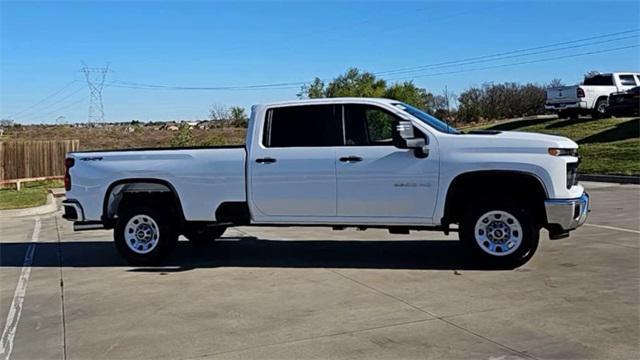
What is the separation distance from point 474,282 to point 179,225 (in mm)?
4106

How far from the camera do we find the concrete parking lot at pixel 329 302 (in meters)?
5.52

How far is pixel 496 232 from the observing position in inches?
325

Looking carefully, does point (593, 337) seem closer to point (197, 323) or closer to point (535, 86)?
point (197, 323)

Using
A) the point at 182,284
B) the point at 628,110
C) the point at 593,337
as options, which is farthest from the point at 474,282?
the point at 628,110

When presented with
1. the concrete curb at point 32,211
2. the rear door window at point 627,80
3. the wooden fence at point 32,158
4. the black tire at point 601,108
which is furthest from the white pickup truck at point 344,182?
the rear door window at point 627,80

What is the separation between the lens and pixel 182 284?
8.05 m

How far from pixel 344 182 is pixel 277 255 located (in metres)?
1.90

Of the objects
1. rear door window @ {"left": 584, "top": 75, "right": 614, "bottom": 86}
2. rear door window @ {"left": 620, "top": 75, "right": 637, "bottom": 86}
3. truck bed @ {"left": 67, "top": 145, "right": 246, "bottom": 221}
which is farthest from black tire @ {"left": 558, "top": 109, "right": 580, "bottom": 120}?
truck bed @ {"left": 67, "top": 145, "right": 246, "bottom": 221}

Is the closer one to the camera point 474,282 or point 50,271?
point 474,282

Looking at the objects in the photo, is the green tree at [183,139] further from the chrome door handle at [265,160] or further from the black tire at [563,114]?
the chrome door handle at [265,160]

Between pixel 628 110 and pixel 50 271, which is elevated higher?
pixel 628 110

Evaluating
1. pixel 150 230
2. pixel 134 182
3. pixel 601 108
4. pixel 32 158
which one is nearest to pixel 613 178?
pixel 601 108

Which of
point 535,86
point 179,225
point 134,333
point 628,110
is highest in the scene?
point 535,86

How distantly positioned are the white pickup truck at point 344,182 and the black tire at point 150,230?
15 mm
